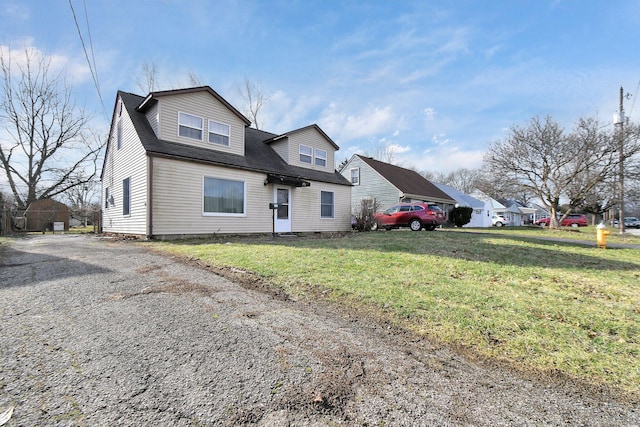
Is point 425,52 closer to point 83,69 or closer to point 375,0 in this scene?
point 375,0

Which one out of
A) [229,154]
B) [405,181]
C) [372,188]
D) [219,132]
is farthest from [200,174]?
[405,181]

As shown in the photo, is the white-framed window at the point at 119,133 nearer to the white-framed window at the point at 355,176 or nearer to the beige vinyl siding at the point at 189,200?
the beige vinyl siding at the point at 189,200

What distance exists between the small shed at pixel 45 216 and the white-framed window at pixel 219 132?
45.8 ft

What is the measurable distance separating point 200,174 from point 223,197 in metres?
1.25

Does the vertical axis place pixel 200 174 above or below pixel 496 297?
above

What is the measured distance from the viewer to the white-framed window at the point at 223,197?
1079 centimetres

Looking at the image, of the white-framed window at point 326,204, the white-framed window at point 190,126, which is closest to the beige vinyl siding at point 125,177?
the white-framed window at point 190,126

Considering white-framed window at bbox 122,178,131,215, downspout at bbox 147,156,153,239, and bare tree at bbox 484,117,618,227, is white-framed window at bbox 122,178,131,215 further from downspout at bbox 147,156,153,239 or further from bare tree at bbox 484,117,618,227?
bare tree at bbox 484,117,618,227

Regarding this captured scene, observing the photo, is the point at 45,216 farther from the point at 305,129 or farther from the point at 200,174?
the point at 305,129

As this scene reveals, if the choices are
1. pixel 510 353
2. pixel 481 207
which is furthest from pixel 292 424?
pixel 481 207

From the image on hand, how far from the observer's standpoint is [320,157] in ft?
52.2

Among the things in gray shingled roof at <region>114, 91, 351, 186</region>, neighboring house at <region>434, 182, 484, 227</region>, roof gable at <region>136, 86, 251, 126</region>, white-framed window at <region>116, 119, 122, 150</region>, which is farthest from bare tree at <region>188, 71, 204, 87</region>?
neighboring house at <region>434, 182, 484, 227</region>

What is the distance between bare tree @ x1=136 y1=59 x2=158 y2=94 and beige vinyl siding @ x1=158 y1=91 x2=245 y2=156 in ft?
55.4

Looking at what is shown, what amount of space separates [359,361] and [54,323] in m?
2.95
